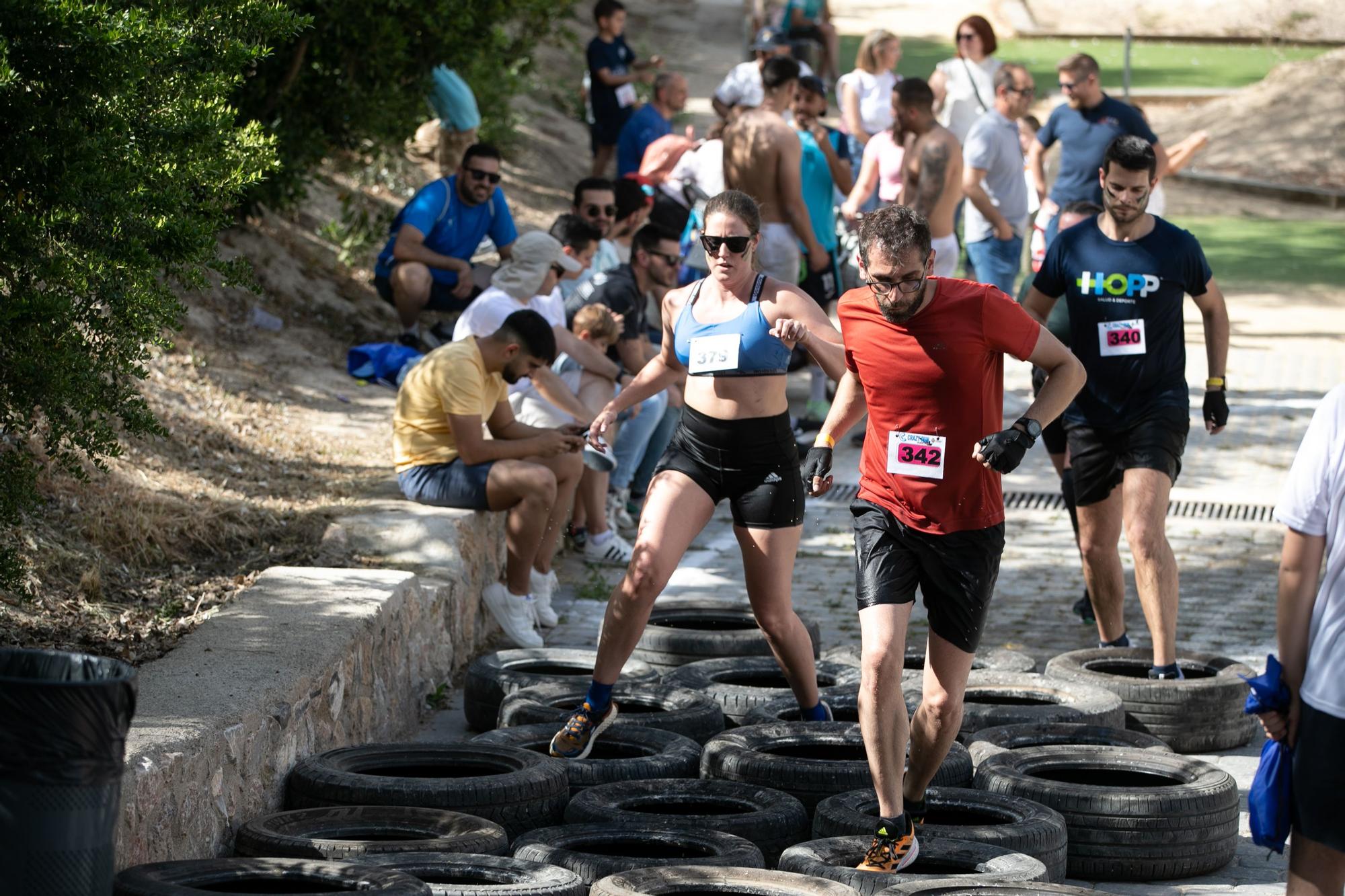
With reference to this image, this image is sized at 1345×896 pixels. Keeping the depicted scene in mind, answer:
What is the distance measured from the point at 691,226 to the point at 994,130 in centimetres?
222

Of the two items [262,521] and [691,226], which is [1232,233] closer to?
[691,226]

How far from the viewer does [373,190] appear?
16.1m

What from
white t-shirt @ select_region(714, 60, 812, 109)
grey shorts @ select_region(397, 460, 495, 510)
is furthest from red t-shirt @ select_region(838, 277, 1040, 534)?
white t-shirt @ select_region(714, 60, 812, 109)

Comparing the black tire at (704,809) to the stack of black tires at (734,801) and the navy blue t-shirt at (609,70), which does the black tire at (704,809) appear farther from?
the navy blue t-shirt at (609,70)

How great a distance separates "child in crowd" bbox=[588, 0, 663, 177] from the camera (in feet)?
55.6

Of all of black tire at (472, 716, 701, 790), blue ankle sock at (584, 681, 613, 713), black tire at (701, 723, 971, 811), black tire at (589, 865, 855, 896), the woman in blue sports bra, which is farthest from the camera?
blue ankle sock at (584, 681, 613, 713)

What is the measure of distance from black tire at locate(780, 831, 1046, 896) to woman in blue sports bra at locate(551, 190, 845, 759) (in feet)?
4.24

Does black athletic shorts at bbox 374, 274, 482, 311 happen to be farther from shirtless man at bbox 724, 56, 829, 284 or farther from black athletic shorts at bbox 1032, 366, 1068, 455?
black athletic shorts at bbox 1032, 366, 1068, 455

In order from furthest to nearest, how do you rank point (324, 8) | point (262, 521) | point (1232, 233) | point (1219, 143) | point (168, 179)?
point (1219, 143), point (1232, 233), point (324, 8), point (262, 521), point (168, 179)

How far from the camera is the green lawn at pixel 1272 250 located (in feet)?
62.7

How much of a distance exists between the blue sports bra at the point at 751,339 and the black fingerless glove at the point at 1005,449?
54.4 inches

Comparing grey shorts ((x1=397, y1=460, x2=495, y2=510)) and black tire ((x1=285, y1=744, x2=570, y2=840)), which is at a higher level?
grey shorts ((x1=397, y1=460, x2=495, y2=510))

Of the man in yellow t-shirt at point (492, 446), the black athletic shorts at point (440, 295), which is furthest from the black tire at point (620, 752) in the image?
the black athletic shorts at point (440, 295)

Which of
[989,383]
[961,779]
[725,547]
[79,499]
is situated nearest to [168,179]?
[79,499]
